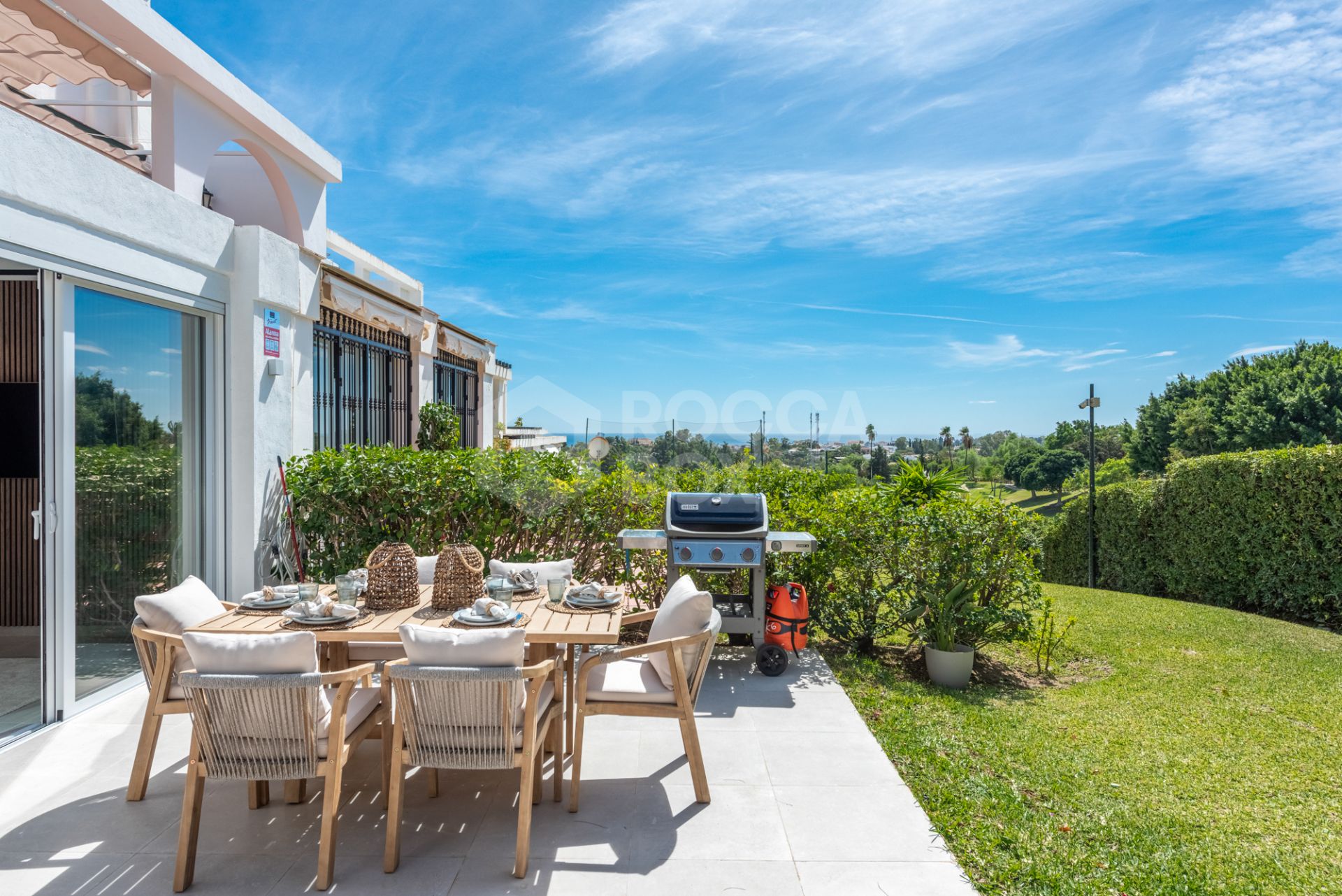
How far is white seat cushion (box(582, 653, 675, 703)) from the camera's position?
287cm

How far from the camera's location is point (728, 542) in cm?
449

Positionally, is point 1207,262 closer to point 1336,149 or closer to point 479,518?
point 1336,149

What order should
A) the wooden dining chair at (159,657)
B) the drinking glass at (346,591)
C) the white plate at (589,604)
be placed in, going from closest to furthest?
1. the wooden dining chair at (159,657)
2. the drinking glass at (346,591)
3. the white plate at (589,604)

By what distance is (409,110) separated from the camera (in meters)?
10.1

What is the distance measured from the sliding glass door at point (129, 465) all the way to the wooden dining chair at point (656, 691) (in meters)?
2.97

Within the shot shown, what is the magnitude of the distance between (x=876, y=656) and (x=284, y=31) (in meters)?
8.26

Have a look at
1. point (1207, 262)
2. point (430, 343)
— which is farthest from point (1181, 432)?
point (430, 343)

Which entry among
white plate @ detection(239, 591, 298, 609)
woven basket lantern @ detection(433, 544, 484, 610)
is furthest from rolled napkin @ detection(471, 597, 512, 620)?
white plate @ detection(239, 591, 298, 609)

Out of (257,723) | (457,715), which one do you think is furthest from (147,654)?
(457,715)

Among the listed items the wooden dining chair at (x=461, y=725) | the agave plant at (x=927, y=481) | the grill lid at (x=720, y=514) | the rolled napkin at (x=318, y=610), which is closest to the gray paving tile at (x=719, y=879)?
the wooden dining chair at (x=461, y=725)

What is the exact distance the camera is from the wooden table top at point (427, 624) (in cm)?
274

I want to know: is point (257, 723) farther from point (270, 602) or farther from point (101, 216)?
point (101, 216)

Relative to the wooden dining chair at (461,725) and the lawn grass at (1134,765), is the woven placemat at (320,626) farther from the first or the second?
the lawn grass at (1134,765)

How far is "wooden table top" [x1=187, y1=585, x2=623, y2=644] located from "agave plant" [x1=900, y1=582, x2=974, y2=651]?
9.01 feet
